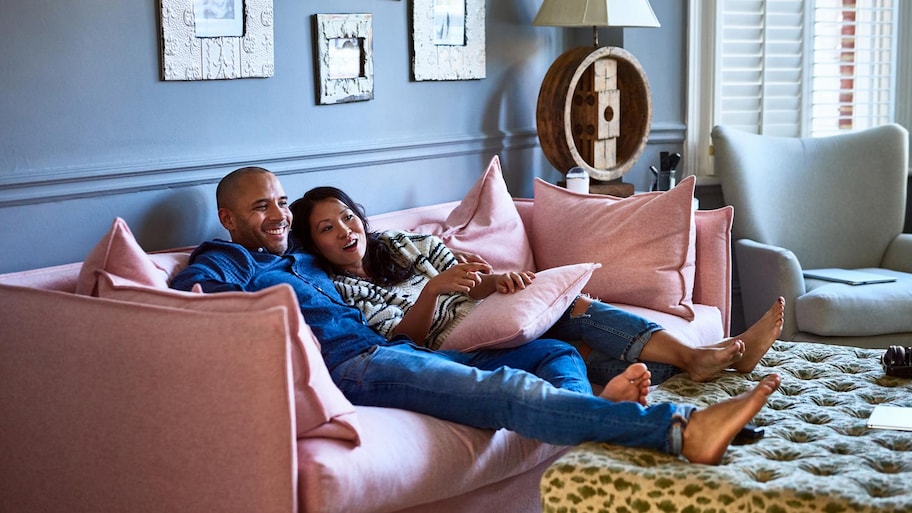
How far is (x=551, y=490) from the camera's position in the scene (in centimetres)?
199

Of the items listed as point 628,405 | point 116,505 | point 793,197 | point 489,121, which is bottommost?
point 116,505

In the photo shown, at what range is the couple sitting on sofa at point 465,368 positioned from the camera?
209 centimetres

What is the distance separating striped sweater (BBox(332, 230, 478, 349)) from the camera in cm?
281

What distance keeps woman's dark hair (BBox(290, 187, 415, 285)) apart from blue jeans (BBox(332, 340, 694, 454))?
1.25 feet

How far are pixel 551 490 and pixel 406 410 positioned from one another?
1.61ft

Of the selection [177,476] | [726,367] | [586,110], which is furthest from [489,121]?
[177,476]

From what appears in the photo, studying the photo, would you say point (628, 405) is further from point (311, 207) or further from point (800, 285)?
point (800, 285)

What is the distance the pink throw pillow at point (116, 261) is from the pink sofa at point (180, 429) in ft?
0.43

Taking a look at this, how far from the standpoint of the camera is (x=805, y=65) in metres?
4.49

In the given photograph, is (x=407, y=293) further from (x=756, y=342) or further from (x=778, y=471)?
(x=778, y=471)

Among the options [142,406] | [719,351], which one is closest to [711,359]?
[719,351]

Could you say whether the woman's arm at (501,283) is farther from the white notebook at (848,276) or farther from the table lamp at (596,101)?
the white notebook at (848,276)

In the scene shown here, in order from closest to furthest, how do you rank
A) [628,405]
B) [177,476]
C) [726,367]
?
[177,476]
[628,405]
[726,367]

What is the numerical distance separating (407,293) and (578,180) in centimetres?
108
